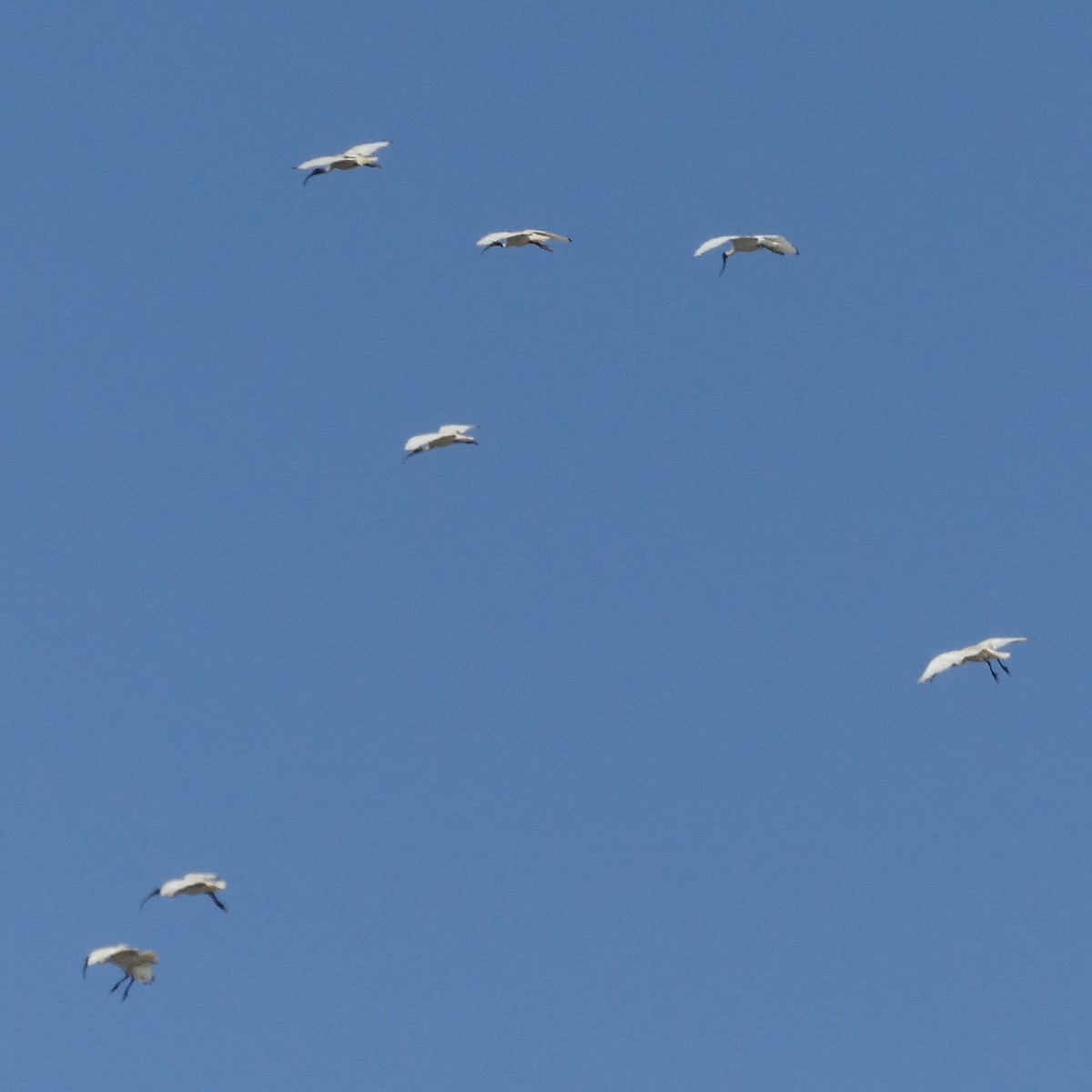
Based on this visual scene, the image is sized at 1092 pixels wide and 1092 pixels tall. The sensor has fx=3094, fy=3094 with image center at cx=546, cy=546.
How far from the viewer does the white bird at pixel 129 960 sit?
74625 mm

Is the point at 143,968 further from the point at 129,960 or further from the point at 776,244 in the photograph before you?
the point at 776,244

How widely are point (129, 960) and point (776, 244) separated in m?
27.0

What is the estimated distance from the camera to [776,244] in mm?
86062

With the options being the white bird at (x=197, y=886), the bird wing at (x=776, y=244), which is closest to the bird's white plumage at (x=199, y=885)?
the white bird at (x=197, y=886)

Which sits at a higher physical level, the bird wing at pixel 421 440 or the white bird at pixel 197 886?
the bird wing at pixel 421 440

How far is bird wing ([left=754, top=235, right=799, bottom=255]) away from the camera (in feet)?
280

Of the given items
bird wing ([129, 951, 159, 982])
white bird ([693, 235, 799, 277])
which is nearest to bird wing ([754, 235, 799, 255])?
white bird ([693, 235, 799, 277])

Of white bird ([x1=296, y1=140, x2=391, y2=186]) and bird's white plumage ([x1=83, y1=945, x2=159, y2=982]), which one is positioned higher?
white bird ([x1=296, y1=140, x2=391, y2=186])

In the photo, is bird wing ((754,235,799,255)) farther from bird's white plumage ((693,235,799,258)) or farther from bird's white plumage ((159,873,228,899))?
bird's white plumage ((159,873,228,899))

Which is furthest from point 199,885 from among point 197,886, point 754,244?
point 754,244

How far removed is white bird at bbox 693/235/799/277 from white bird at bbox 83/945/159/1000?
24.7 metres

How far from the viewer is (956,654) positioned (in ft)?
252

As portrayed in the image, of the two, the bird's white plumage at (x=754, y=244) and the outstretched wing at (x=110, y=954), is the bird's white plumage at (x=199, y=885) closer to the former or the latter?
A: the outstretched wing at (x=110, y=954)

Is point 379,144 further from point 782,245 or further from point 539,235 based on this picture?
point 782,245
